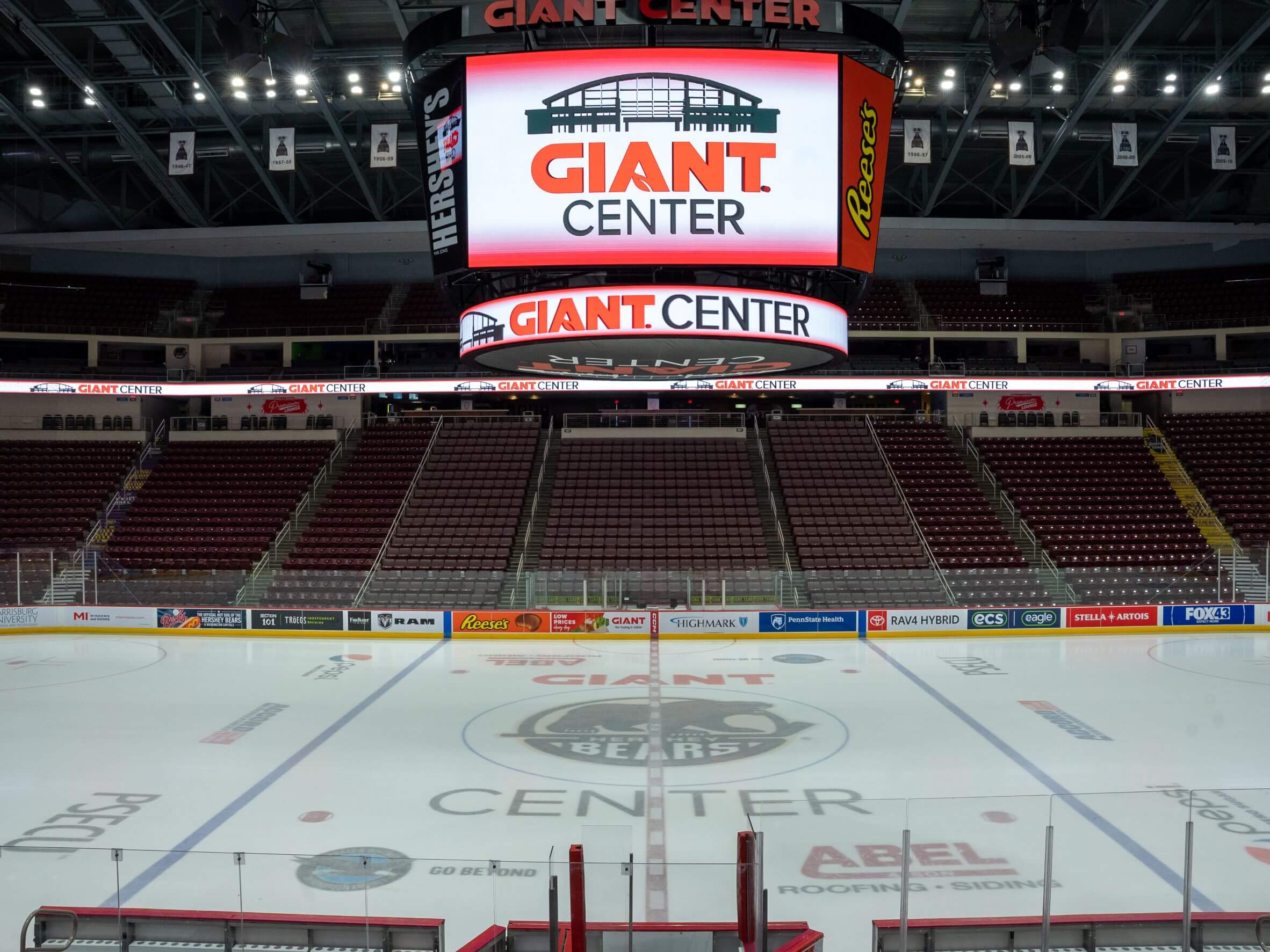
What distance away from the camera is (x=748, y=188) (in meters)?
11.4

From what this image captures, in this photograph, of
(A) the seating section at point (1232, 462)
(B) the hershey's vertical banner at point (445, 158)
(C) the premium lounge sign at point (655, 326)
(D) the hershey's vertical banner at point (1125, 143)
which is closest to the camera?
(C) the premium lounge sign at point (655, 326)

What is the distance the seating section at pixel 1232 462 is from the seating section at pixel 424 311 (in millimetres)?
24371

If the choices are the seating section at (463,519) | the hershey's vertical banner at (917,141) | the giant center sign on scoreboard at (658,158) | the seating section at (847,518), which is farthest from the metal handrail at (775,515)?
the giant center sign on scoreboard at (658,158)

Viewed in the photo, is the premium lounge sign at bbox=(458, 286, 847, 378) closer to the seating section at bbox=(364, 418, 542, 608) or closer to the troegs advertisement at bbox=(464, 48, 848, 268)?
the troegs advertisement at bbox=(464, 48, 848, 268)

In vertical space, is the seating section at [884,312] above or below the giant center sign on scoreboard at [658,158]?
above

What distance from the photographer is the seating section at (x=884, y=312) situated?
105ft

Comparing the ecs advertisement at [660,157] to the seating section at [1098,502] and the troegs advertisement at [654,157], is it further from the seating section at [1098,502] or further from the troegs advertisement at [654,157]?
the seating section at [1098,502]

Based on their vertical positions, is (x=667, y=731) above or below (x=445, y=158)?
below

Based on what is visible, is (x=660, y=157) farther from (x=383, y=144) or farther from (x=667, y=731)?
(x=383, y=144)

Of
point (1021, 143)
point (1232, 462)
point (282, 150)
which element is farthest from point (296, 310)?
point (1232, 462)

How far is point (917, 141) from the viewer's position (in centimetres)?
2262

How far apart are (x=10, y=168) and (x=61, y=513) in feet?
38.0

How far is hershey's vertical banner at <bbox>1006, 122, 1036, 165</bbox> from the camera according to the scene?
2248 centimetres

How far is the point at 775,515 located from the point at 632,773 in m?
16.6
